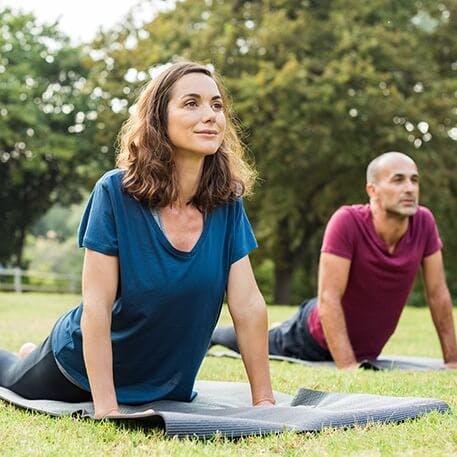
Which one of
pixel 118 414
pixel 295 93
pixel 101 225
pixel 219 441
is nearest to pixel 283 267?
pixel 295 93

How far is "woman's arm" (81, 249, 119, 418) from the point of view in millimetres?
3691

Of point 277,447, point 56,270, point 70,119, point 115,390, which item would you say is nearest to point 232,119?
point 115,390

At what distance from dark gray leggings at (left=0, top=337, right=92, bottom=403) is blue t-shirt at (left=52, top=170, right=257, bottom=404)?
7cm

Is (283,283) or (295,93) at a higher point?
(295,93)

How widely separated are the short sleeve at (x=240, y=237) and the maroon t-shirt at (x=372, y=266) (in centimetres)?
234

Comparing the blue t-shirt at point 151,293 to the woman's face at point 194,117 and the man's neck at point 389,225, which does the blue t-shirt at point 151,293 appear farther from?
the man's neck at point 389,225

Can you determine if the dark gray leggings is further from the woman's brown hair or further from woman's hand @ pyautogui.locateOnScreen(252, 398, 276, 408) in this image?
the woman's brown hair

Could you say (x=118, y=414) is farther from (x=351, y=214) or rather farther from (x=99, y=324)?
(x=351, y=214)

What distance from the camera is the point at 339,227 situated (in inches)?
256

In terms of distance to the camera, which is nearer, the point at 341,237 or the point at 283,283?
the point at 341,237

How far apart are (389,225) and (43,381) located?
3205 mm

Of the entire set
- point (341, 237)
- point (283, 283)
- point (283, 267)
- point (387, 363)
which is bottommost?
point (283, 283)

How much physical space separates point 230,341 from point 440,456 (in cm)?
484

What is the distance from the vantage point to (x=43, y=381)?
13.8ft
